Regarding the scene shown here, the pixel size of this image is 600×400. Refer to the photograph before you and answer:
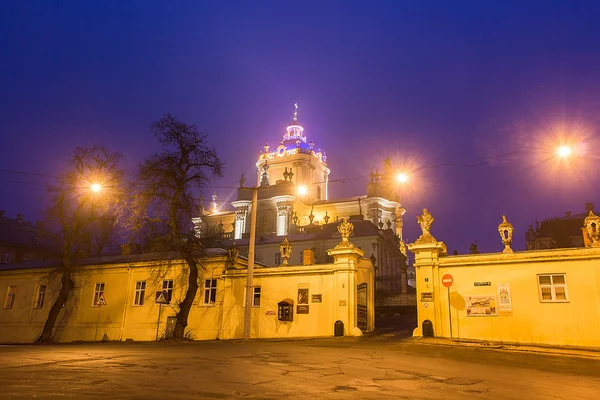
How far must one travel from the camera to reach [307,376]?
9.85 m

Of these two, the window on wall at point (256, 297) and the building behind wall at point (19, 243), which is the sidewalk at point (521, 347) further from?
the building behind wall at point (19, 243)

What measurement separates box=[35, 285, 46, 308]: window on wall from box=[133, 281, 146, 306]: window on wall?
353 inches

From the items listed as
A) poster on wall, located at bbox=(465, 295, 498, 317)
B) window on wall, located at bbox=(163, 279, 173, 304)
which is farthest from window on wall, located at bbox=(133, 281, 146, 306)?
poster on wall, located at bbox=(465, 295, 498, 317)

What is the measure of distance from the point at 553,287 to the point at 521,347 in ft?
10.6

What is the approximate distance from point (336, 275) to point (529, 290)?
875 centimetres

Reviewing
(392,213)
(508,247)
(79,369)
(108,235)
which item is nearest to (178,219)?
(79,369)

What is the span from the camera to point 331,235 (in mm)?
58656

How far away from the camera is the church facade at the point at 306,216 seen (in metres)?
58.8

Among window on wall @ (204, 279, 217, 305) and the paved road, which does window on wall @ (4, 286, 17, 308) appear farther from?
the paved road

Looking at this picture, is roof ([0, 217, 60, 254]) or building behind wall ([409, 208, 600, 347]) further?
roof ([0, 217, 60, 254])

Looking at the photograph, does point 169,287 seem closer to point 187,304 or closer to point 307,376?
point 187,304

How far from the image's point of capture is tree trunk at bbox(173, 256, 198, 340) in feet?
79.9

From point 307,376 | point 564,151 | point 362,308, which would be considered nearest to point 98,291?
point 362,308

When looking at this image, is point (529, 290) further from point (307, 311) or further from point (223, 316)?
point (223, 316)
